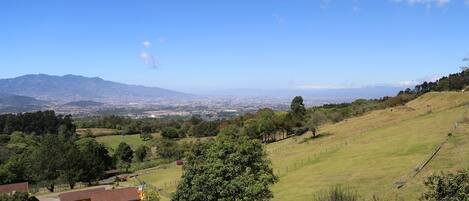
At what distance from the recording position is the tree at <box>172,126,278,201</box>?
30.2 m

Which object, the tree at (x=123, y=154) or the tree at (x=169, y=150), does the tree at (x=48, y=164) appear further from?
the tree at (x=169, y=150)

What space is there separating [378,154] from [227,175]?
27432mm

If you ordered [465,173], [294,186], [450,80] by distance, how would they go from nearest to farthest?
[465,173]
[294,186]
[450,80]

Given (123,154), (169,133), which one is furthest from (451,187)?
(169,133)

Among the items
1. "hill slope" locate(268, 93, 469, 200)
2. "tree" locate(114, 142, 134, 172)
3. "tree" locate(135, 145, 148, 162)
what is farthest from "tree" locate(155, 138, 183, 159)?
"hill slope" locate(268, 93, 469, 200)

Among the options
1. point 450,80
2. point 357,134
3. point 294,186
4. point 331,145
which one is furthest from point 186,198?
point 450,80

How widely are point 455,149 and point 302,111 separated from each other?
77498 mm

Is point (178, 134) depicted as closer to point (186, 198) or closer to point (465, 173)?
point (186, 198)

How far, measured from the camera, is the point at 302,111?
124 m

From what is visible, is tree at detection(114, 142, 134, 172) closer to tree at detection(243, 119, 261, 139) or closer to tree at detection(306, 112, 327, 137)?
tree at detection(243, 119, 261, 139)

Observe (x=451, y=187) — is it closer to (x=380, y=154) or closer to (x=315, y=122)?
(x=380, y=154)

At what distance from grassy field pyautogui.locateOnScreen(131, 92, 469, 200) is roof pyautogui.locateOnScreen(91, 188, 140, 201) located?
5215mm

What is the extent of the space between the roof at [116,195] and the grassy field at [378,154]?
5.22 meters

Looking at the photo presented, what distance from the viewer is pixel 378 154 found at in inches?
2121
